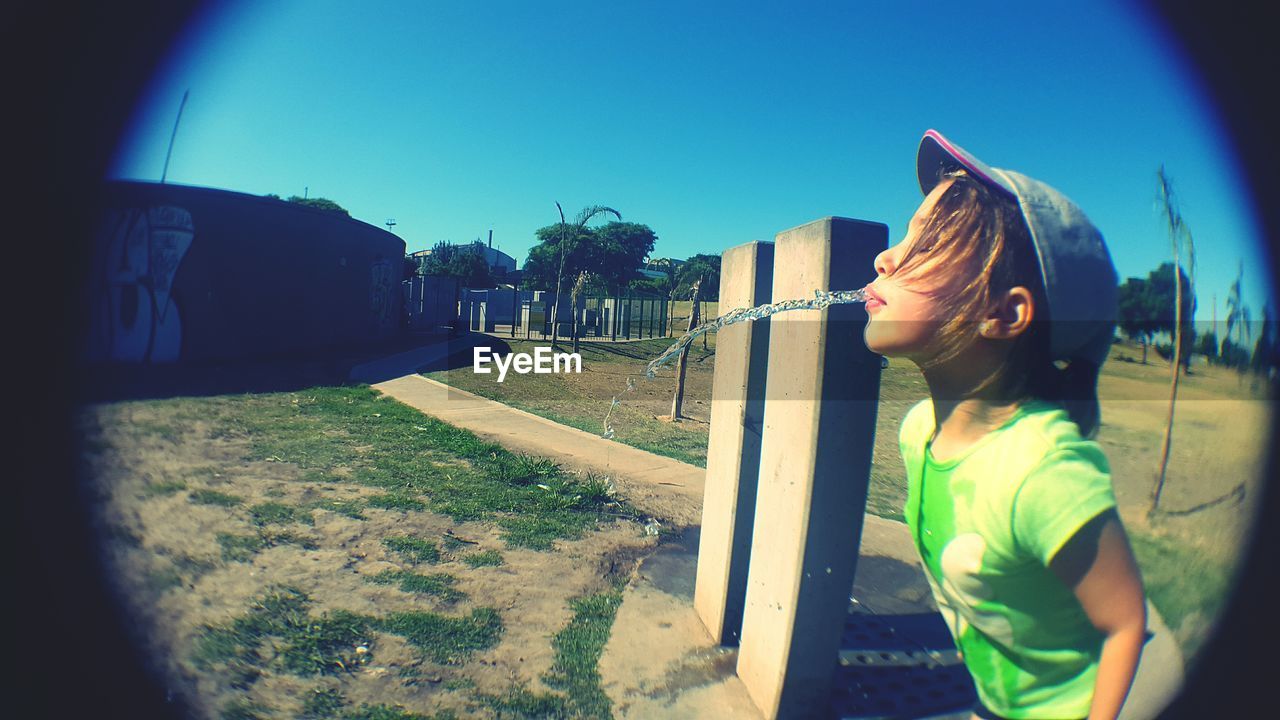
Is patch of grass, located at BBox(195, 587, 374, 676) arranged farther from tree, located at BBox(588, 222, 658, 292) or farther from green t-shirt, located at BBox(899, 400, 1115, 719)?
tree, located at BBox(588, 222, 658, 292)

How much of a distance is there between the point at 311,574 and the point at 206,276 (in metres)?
11.6

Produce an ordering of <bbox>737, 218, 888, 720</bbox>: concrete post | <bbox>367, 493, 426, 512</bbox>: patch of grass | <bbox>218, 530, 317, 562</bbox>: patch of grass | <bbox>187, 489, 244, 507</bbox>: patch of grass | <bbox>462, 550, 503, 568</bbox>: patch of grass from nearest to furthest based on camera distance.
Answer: <bbox>737, 218, 888, 720</bbox>: concrete post, <bbox>218, 530, 317, 562</bbox>: patch of grass, <bbox>462, 550, 503, 568</bbox>: patch of grass, <bbox>187, 489, 244, 507</bbox>: patch of grass, <bbox>367, 493, 426, 512</bbox>: patch of grass

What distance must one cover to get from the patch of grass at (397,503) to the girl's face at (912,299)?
3.94 metres

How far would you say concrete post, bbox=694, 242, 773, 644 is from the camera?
2746 mm

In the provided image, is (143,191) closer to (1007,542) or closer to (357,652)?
(357,652)

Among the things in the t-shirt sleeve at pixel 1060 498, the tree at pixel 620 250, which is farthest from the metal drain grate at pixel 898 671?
the tree at pixel 620 250

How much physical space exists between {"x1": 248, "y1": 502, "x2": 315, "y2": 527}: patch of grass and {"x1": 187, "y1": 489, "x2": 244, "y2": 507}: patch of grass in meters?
0.18

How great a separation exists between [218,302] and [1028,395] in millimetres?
14809

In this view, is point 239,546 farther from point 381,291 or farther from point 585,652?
point 381,291

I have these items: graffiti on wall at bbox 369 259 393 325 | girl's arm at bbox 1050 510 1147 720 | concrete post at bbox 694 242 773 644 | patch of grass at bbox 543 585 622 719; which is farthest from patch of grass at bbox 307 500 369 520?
graffiti on wall at bbox 369 259 393 325

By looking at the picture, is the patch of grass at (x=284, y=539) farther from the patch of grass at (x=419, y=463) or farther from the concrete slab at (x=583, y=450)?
the concrete slab at (x=583, y=450)

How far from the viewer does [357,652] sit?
2.54m

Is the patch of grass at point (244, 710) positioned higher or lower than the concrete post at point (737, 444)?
lower

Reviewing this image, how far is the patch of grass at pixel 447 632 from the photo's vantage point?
260 centimetres
